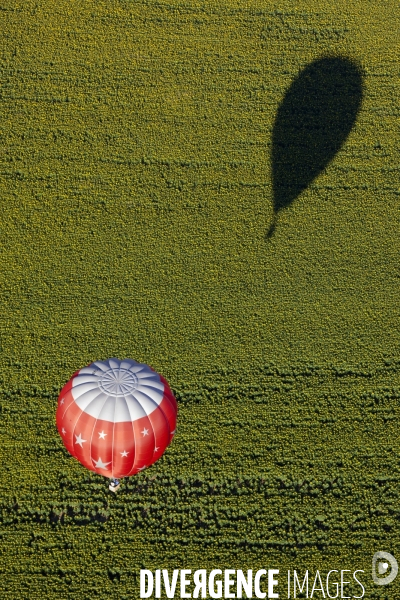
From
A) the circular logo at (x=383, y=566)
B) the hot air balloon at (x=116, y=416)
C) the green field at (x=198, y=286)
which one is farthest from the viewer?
the green field at (x=198, y=286)

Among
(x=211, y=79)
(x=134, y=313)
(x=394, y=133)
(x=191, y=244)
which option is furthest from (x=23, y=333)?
(x=394, y=133)

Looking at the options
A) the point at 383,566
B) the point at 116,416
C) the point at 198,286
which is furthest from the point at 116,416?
the point at 383,566

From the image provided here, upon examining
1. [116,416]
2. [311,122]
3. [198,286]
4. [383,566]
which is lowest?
[383,566]

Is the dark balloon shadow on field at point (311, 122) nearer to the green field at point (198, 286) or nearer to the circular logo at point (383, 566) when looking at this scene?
the green field at point (198, 286)

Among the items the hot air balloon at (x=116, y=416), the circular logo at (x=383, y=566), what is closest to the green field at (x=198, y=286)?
the circular logo at (x=383, y=566)

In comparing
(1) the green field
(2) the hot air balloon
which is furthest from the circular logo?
(2) the hot air balloon

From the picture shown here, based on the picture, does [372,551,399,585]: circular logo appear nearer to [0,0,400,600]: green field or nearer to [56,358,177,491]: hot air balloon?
[0,0,400,600]: green field

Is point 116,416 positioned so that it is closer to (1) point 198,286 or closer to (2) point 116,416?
(2) point 116,416
